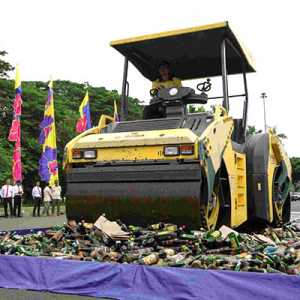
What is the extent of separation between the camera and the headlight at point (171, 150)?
6.82 meters

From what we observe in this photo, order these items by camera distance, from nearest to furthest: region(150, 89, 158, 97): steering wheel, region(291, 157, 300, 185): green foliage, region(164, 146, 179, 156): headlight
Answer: region(164, 146, 179, 156): headlight
region(150, 89, 158, 97): steering wheel
region(291, 157, 300, 185): green foliage

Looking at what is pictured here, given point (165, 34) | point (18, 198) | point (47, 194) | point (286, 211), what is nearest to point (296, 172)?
point (47, 194)

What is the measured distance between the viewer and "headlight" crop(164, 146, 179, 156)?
22.4ft

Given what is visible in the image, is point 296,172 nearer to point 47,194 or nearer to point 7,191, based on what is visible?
point 47,194

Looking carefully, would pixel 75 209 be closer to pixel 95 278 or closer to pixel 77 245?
pixel 77 245

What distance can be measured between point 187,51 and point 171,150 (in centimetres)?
300

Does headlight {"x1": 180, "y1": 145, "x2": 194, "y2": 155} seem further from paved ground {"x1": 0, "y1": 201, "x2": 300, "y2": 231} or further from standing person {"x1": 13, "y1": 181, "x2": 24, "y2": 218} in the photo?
standing person {"x1": 13, "y1": 181, "x2": 24, "y2": 218}

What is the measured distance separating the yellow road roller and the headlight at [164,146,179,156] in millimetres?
12

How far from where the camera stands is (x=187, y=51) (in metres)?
9.38

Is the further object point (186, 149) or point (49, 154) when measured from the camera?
point (49, 154)

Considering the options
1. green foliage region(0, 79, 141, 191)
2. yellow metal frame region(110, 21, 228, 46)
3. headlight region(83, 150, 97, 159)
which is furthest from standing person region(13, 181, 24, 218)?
headlight region(83, 150, 97, 159)

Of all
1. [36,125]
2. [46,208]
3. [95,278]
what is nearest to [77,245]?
[95,278]

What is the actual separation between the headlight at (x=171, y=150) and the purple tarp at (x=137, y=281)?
80.3 inches

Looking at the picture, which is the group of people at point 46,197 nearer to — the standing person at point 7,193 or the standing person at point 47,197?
the standing person at point 47,197
